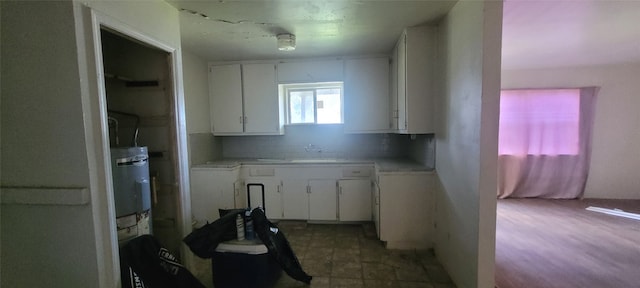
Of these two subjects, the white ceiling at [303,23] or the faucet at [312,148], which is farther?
the faucet at [312,148]

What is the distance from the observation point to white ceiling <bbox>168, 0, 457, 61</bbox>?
1.83 meters

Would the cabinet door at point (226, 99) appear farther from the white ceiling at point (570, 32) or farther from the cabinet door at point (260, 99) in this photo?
the white ceiling at point (570, 32)

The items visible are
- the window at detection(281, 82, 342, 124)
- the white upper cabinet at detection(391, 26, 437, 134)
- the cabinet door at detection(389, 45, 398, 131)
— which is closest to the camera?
the white upper cabinet at detection(391, 26, 437, 134)

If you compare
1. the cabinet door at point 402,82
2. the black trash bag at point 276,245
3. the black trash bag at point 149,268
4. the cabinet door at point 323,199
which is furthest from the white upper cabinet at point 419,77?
the black trash bag at point 149,268

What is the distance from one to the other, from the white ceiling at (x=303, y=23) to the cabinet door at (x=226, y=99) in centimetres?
38

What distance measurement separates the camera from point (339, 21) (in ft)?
6.98

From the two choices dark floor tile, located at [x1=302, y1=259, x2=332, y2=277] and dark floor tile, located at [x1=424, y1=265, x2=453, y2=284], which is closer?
dark floor tile, located at [x1=424, y1=265, x2=453, y2=284]

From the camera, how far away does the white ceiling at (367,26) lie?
1.87 m

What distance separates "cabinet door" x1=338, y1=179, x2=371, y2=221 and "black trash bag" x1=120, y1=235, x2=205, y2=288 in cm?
188

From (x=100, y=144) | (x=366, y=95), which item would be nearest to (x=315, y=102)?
(x=366, y=95)

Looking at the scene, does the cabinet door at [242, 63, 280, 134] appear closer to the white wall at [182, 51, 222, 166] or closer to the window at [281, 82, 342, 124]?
the window at [281, 82, 342, 124]

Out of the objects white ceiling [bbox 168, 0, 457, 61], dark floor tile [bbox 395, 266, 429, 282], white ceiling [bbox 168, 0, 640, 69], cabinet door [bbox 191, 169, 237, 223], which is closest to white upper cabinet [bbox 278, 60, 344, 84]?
white ceiling [bbox 168, 0, 640, 69]

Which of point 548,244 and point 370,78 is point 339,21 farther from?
point 548,244

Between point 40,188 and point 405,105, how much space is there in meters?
2.65
